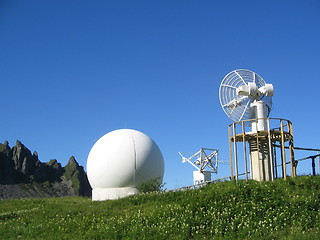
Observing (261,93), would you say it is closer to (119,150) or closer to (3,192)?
(119,150)

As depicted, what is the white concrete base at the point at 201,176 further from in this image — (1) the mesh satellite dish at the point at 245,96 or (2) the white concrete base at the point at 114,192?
(1) the mesh satellite dish at the point at 245,96

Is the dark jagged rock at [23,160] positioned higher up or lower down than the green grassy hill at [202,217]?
higher up

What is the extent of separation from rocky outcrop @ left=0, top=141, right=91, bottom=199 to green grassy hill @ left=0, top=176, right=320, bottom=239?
95.9 metres

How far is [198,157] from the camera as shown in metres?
45.7

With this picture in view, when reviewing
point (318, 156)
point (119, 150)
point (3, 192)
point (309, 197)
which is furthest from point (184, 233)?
point (3, 192)

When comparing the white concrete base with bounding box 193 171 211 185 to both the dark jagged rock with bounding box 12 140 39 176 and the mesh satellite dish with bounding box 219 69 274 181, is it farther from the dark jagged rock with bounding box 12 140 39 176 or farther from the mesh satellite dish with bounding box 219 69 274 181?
the dark jagged rock with bounding box 12 140 39 176

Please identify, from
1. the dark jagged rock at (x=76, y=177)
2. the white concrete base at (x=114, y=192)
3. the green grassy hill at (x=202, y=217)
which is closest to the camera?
the green grassy hill at (x=202, y=217)

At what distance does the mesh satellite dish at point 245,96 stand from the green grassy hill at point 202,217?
5.66 meters

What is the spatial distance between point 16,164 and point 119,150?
9922cm

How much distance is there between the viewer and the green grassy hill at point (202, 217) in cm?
1444

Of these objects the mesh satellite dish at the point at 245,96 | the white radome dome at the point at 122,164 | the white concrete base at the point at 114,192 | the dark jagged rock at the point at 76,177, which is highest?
the dark jagged rock at the point at 76,177

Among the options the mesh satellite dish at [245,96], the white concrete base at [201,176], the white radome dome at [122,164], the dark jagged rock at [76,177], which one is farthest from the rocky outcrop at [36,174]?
the mesh satellite dish at [245,96]

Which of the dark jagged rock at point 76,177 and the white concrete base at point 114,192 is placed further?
the dark jagged rock at point 76,177

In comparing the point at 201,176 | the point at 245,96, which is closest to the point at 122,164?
the point at 245,96
